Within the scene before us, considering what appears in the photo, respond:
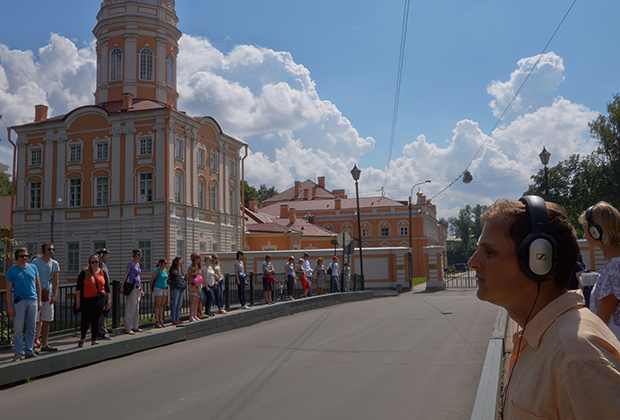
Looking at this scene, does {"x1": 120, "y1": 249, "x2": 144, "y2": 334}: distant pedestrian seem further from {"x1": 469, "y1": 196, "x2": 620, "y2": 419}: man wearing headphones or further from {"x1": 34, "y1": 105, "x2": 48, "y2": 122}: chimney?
{"x1": 34, "y1": 105, "x2": 48, "y2": 122}: chimney

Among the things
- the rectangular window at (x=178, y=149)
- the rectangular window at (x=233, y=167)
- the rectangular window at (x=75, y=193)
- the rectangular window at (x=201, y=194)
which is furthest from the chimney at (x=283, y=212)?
the rectangular window at (x=75, y=193)

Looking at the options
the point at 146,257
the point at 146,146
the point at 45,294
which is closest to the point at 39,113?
the point at 146,146

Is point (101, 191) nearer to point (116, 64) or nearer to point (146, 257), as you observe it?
point (146, 257)

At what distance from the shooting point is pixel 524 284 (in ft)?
5.58

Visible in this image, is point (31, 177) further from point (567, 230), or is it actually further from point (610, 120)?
point (610, 120)

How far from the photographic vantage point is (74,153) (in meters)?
39.7

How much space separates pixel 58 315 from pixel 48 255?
8.29 feet

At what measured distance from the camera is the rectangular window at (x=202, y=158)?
40956 mm

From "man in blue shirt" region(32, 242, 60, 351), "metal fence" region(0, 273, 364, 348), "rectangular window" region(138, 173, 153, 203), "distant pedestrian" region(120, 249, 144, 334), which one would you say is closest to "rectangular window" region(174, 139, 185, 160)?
"rectangular window" region(138, 173, 153, 203)

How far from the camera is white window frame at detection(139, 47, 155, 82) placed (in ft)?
138

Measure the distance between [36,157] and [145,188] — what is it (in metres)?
10.6

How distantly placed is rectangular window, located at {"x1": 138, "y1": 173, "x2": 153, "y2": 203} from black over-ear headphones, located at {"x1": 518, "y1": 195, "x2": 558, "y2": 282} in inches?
1490

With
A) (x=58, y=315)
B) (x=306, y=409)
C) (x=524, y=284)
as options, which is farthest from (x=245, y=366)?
(x=524, y=284)

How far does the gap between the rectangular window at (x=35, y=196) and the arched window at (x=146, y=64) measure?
12.2 metres
